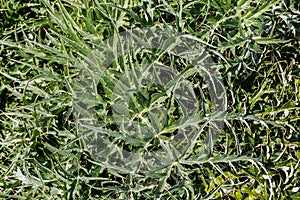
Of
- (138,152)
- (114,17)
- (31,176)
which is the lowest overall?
(31,176)

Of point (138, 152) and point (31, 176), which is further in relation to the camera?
point (31, 176)

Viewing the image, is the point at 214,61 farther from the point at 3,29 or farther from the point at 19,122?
the point at 3,29

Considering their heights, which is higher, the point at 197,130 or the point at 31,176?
the point at 197,130

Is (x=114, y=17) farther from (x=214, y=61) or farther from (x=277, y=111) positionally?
(x=277, y=111)

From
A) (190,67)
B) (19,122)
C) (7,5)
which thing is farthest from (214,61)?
(7,5)

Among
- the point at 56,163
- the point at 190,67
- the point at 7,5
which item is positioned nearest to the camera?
the point at 190,67

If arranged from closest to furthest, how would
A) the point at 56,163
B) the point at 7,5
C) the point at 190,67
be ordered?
1. the point at 190,67
2. the point at 56,163
3. the point at 7,5

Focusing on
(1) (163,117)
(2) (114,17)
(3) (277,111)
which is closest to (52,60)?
(2) (114,17)
